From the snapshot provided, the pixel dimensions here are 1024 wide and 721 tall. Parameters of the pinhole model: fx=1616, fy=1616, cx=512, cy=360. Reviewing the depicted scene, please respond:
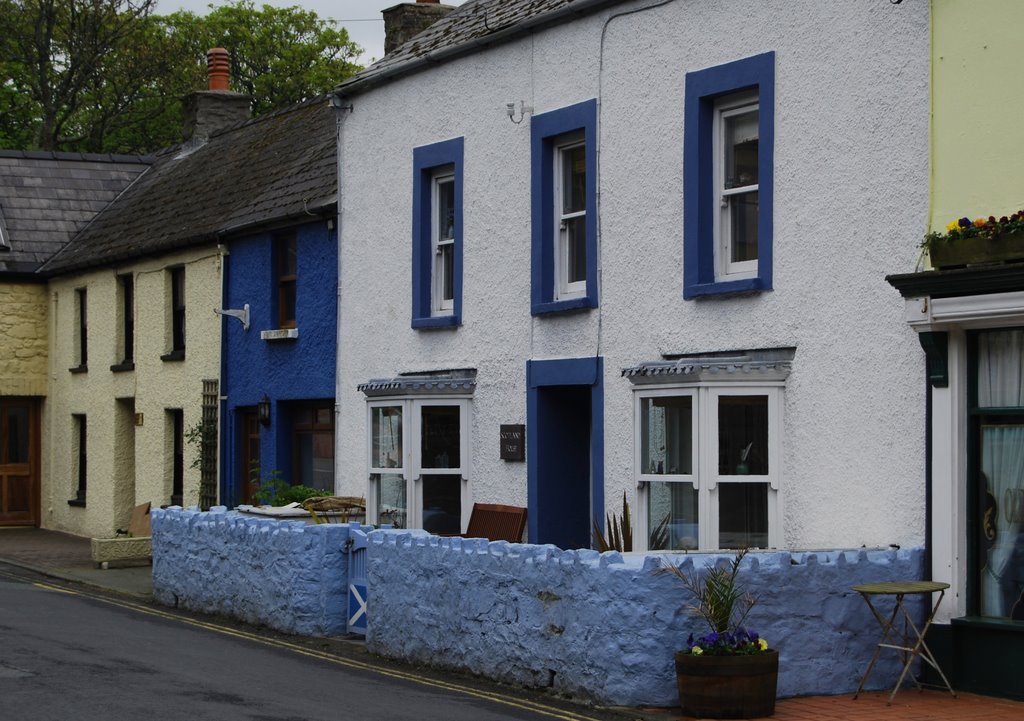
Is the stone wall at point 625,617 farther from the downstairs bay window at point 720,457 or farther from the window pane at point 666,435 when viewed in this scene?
the window pane at point 666,435

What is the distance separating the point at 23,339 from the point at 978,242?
24031 millimetres

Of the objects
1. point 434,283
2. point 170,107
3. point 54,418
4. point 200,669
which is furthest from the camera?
point 170,107

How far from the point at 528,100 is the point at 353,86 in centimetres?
357

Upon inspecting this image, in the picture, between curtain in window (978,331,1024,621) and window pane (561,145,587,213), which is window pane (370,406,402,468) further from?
curtain in window (978,331,1024,621)

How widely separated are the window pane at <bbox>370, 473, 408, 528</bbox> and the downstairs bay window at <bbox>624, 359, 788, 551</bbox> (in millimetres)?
4510

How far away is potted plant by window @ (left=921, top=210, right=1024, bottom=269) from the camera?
11.2m

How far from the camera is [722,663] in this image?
36.1ft

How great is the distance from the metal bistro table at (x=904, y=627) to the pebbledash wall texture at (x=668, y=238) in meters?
0.62

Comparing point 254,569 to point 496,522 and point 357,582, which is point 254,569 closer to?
point 357,582

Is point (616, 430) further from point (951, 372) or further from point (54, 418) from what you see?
point (54, 418)

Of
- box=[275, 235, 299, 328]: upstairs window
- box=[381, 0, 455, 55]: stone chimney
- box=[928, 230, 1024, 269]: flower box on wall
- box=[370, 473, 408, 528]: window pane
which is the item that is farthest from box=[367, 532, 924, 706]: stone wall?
box=[381, 0, 455, 55]: stone chimney

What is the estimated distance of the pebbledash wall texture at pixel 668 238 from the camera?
41.5 ft

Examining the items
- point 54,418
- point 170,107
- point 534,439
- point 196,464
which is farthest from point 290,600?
point 170,107

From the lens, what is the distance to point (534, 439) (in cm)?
1644
